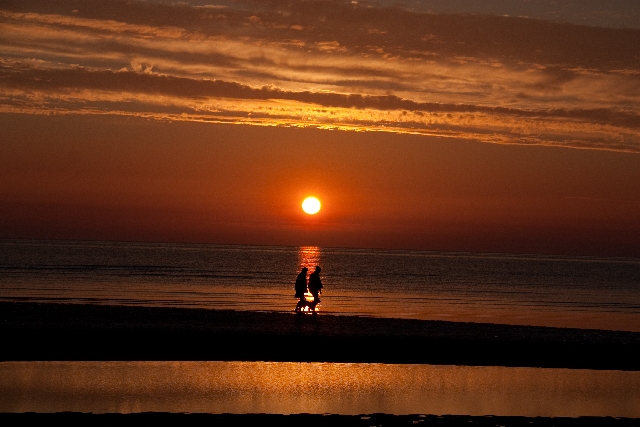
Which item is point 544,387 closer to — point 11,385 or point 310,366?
point 310,366

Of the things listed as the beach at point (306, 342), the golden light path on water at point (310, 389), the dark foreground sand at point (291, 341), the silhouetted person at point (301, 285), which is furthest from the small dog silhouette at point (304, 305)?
the golden light path on water at point (310, 389)

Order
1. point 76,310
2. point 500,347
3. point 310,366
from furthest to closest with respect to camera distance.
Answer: point 76,310 → point 500,347 → point 310,366

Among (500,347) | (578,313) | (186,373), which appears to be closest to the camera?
(186,373)

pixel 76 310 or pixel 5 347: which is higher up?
pixel 76 310

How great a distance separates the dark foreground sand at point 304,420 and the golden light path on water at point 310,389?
0.76 meters

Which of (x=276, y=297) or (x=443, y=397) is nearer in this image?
(x=443, y=397)

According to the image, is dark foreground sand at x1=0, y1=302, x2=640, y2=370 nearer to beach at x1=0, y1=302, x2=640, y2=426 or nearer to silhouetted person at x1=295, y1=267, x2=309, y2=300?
beach at x1=0, y1=302, x2=640, y2=426

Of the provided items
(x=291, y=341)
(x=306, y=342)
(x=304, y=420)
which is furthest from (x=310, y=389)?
(x=291, y=341)

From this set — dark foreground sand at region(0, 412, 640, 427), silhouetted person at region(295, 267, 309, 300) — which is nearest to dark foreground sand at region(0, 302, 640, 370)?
silhouetted person at region(295, 267, 309, 300)

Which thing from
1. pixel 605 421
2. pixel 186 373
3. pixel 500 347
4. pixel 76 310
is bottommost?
pixel 605 421

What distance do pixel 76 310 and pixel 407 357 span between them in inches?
545

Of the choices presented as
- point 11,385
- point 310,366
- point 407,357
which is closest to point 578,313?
point 407,357

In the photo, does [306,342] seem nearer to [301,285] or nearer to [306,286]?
[301,285]

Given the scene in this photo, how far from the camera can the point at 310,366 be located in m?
18.6
